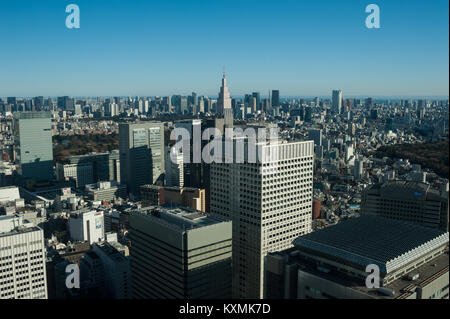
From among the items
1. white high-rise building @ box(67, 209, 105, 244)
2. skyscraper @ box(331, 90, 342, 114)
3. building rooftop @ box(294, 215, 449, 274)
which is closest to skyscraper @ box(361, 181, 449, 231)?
building rooftop @ box(294, 215, 449, 274)

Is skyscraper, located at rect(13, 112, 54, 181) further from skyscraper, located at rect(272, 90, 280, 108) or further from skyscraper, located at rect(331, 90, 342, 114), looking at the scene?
skyscraper, located at rect(331, 90, 342, 114)

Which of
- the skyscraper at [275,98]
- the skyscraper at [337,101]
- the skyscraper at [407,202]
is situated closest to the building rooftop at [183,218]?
the skyscraper at [407,202]

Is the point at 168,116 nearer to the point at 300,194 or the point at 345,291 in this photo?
the point at 300,194

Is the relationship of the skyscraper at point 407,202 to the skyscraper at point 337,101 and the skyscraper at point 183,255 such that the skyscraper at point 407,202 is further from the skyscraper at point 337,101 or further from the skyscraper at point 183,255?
the skyscraper at point 337,101

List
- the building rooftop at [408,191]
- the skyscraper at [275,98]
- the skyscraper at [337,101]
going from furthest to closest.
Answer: the skyscraper at [337,101] → the skyscraper at [275,98] → the building rooftop at [408,191]

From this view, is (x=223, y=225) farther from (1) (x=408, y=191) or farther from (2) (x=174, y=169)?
(2) (x=174, y=169)

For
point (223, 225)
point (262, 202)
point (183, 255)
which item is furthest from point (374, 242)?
point (183, 255)
